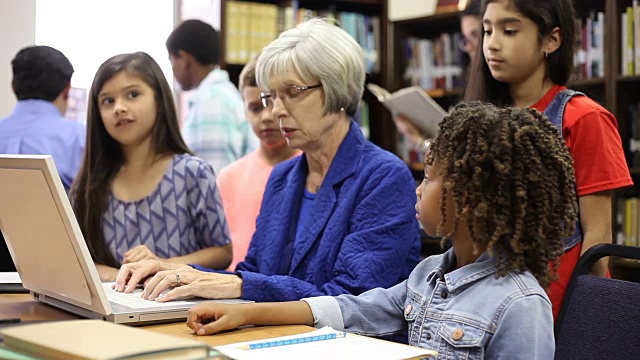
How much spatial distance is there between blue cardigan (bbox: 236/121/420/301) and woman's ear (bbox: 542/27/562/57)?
0.45 meters

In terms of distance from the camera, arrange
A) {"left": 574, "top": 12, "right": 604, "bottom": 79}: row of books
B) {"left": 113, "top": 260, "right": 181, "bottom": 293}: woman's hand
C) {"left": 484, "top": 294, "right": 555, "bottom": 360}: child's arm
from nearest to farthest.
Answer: {"left": 484, "top": 294, "right": 555, "bottom": 360}: child's arm < {"left": 113, "top": 260, "right": 181, "bottom": 293}: woman's hand < {"left": 574, "top": 12, "right": 604, "bottom": 79}: row of books

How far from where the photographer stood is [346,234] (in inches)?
73.9

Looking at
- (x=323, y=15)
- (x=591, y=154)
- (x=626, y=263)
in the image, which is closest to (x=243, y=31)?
(x=323, y=15)

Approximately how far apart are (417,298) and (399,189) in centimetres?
45

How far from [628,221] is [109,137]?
2.42 metres

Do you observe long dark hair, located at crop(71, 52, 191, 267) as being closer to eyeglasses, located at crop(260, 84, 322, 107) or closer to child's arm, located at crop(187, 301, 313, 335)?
eyeglasses, located at crop(260, 84, 322, 107)

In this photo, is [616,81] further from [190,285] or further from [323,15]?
[190,285]

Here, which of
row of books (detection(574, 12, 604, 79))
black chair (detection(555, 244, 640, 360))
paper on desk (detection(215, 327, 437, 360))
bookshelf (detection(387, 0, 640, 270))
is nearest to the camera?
paper on desk (detection(215, 327, 437, 360))

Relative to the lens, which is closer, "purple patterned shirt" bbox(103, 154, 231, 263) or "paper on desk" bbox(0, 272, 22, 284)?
"paper on desk" bbox(0, 272, 22, 284)

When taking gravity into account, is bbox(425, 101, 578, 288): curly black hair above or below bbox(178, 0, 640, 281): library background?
below

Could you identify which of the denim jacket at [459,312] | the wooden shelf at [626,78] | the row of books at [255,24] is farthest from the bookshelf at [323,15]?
the denim jacket at [459,312]

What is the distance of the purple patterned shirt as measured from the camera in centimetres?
224

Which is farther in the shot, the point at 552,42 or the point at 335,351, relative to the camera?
the point at 552,42

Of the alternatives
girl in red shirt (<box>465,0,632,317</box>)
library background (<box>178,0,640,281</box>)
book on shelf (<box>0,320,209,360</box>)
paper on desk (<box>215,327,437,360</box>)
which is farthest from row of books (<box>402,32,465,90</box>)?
book on shelf (<box>0,320,209,360</box>)
